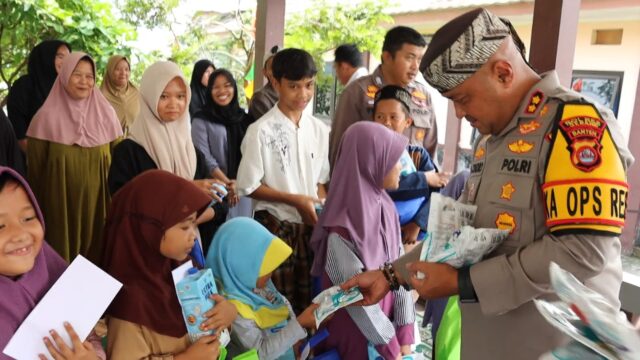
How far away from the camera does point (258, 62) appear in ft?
14.8

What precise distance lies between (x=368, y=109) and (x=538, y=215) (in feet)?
6.49

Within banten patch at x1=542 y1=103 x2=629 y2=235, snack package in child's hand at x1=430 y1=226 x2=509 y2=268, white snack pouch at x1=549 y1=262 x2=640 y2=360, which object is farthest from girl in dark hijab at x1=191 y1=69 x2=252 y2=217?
white snack pouch at x1=549 y1=262 x2=640 y2=360

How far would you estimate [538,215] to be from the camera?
1227mm

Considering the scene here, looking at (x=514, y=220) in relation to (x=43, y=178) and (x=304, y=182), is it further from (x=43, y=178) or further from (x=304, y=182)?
(x=43, y=178)

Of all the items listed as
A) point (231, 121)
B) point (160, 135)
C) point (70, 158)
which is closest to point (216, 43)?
point (231, 121)

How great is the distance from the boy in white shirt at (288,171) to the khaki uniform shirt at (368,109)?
518mm

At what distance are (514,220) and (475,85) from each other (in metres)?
0.36

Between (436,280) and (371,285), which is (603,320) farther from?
(371,285)

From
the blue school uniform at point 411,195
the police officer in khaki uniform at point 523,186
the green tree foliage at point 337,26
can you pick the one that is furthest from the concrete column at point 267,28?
the green tree foliage at point 337,26

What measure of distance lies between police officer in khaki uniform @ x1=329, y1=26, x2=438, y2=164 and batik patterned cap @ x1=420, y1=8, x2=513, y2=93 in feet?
5.72

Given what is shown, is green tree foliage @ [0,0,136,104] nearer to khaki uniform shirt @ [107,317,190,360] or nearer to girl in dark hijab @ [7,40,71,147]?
girl in dark hijab @ [7,40,71,147]

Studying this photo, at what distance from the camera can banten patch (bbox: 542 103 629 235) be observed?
1.07 metres

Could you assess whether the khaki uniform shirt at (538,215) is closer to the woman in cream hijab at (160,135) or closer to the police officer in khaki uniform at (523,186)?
the police officer in khaki uniform at (523,186)

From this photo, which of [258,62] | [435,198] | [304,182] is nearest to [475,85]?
[435,198]
